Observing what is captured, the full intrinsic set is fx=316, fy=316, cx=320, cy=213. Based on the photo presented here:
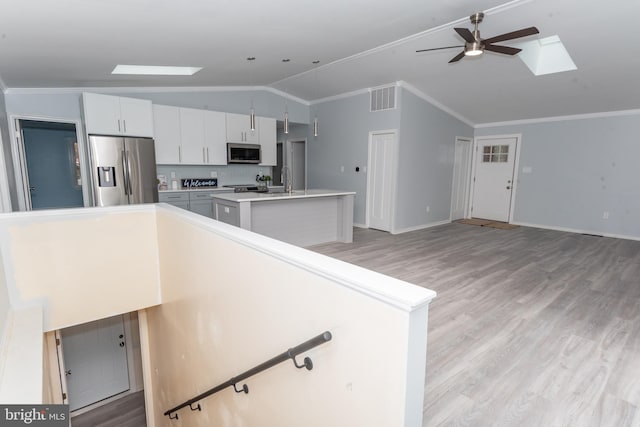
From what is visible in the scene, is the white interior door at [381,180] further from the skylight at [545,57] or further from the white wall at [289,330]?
the white wall at [289,330]

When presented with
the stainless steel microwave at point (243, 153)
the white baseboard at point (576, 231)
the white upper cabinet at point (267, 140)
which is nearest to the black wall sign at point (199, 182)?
the stainless steel microwave at point (243, 153)

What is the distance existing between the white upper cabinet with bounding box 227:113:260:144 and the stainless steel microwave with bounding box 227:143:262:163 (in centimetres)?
15

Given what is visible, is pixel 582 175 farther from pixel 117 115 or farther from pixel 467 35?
pixel 117 115

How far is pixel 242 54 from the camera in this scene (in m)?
4.16

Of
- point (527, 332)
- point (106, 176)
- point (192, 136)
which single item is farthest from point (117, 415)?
point (527, 332)

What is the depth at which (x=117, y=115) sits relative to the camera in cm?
489

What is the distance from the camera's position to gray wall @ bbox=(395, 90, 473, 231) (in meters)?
5.96

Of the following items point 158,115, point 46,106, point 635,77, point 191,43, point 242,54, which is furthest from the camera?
point 158,115

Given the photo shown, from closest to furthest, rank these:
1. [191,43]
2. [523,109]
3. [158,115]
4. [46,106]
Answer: [191,43], [46,106], [158,115], [523,109]

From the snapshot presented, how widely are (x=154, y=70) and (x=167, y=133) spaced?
1.11m

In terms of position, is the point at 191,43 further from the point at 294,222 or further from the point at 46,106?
the point at 46,106

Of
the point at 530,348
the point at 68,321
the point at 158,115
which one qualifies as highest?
the point at 158,115

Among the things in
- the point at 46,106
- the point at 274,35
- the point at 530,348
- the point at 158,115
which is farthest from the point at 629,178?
the point at 46,106

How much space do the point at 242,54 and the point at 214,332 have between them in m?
3.50
